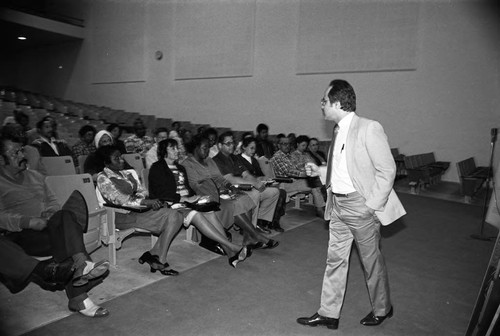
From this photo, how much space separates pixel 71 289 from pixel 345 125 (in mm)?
1826

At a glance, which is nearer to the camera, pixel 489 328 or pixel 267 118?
pixel 489 328

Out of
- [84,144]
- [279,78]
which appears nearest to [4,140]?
[84,144]

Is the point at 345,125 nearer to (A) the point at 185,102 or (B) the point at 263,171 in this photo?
(B) the point at 263,171

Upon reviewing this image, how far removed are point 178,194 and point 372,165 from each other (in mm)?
1854

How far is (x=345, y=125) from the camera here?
2.18m

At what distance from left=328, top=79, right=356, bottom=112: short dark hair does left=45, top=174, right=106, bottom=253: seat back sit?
1.80m

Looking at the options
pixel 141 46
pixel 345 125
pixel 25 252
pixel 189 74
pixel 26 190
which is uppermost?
pixel 141 46

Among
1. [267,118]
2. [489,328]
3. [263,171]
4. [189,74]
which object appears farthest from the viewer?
[189,74]

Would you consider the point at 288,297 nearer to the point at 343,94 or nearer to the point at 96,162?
the point at 343,94

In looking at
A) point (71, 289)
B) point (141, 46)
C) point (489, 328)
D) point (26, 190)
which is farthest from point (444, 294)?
point (141, 46)

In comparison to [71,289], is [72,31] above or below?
above

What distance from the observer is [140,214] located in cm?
310

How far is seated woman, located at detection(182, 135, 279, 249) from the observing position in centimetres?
358

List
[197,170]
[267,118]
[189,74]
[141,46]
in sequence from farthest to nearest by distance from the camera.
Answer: [141,46] → [189,74] → [267,118] → [197,170]
